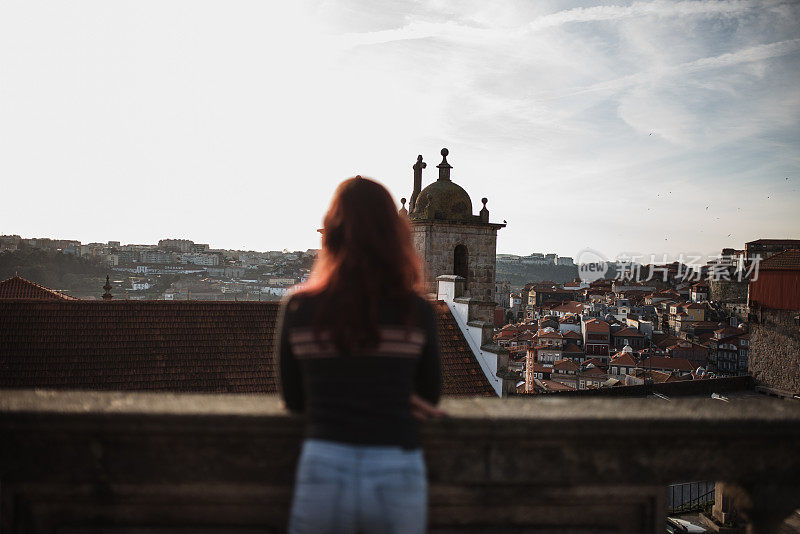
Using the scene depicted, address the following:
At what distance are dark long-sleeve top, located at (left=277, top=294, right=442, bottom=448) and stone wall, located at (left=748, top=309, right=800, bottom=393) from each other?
24238 mm

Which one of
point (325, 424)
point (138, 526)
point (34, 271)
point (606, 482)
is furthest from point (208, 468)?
point (34, 271)

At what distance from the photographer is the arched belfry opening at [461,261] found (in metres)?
13.3

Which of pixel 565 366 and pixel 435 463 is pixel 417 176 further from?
pixel 565 366

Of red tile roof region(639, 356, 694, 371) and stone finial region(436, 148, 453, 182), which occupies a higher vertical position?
stone finial region(436, 148, 453, 182)

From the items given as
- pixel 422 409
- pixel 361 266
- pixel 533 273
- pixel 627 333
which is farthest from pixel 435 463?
pixel 533 273

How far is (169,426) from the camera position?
174 centimetres

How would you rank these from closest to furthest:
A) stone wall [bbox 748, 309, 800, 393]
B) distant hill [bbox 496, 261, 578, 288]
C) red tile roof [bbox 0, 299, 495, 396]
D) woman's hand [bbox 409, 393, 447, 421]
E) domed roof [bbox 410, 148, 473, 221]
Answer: woman's hand [bbox 409, 393, 447, 421]
red tile roof [bbox 0, 299, 495, 396]
domed roof [bbox 410, 148, 473, 221]
stone wall [bbox 748, 309, 800, 393]
distant hill [bbox 496, 261, 578, 288]

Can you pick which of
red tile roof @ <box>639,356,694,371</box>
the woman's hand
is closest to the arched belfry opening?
the woman's hand

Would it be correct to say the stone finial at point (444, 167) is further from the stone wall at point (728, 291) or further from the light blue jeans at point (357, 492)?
the stone wall at point (728, 291)

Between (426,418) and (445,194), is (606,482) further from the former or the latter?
(445,194)

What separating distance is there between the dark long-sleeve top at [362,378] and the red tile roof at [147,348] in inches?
254

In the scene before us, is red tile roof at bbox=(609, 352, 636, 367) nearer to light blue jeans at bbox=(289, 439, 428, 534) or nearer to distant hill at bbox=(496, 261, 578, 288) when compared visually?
light blue jeans at bbox=(289, 439, 428, 534)

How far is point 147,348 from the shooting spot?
7910 millimetres

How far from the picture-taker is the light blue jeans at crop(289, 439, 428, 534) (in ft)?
4.64
